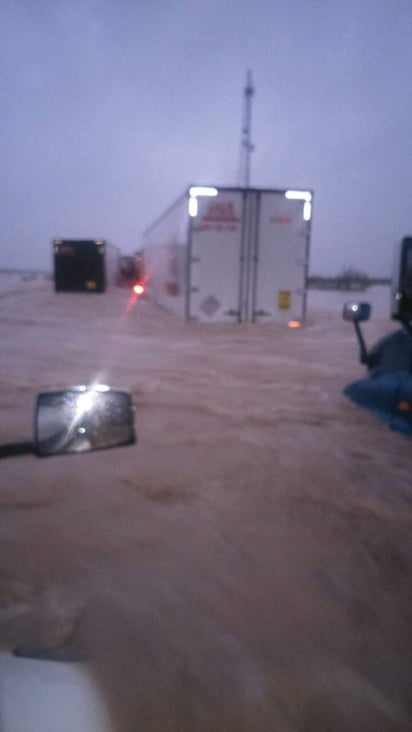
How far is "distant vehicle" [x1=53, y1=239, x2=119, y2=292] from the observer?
32.0 meters

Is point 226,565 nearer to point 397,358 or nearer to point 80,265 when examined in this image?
point 397,358

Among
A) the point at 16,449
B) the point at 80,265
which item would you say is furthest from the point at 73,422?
the point at 80,265

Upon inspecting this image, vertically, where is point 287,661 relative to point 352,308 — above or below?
below

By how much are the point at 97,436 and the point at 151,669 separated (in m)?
1.13

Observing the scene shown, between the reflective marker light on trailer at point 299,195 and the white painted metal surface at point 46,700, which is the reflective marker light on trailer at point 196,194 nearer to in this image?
the reflective marker light on trailer at point 299,195

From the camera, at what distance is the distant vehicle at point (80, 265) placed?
105ft

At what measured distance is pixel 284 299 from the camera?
14758 millimetres

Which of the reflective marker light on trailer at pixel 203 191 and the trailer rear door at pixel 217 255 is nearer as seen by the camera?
the reflective marker light on trailer at pixel 203 191

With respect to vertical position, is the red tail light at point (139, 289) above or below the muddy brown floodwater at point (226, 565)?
below

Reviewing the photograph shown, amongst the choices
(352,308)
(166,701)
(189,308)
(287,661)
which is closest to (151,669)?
(166,701)

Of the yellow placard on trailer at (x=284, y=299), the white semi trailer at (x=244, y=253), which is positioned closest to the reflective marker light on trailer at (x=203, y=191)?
the white semi trailer at (x=244, y=253)

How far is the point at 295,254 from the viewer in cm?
1456

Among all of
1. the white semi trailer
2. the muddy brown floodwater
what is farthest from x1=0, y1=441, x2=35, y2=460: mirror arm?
the white semi trailer

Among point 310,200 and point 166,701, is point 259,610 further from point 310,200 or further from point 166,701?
point 310,200
